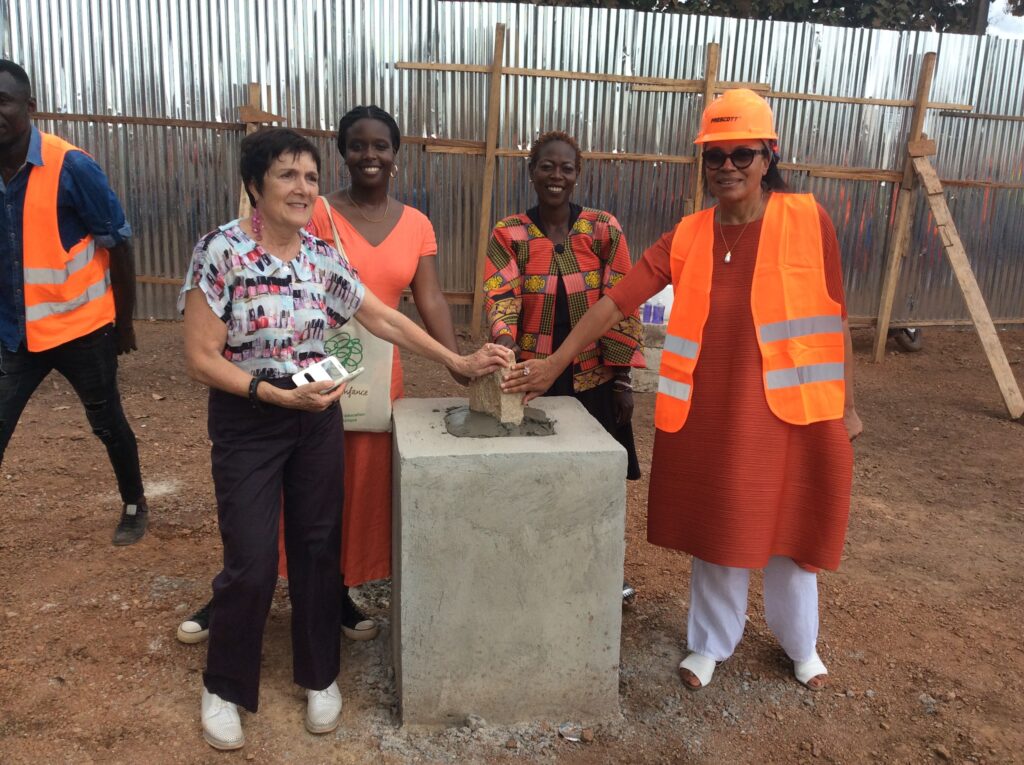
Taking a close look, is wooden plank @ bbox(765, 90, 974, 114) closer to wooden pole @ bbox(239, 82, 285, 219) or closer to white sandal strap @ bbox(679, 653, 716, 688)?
wooden pole @ bbox(239, 82, 285, 219)

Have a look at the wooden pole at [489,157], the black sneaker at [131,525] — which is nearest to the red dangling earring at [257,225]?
the black sneaker at [131,525]

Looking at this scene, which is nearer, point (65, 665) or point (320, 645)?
point (320, 645)

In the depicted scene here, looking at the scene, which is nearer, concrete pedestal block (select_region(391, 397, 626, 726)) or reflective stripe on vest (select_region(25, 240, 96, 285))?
concrete pedestal block (select_region(391, 397, 626, 726))

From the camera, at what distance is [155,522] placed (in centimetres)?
427

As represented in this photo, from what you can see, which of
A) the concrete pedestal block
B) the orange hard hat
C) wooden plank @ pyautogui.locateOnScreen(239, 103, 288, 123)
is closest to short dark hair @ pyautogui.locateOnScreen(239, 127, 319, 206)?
the concrete pedestal block

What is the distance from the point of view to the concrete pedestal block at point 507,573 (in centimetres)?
250

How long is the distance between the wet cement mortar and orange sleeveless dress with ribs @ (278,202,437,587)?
37 centimetres

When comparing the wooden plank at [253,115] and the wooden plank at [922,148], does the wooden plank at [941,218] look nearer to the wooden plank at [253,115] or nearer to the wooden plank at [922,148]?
the wooden plank at [922,148]

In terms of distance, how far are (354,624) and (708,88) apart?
635cm

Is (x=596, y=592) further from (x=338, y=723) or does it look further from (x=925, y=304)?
(x=925, y=304)

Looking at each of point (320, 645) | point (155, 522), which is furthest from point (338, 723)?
point (155, 522)

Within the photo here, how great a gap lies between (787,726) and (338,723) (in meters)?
1.50

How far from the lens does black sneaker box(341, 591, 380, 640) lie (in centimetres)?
322

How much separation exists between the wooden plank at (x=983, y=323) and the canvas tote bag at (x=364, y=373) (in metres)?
5.80
